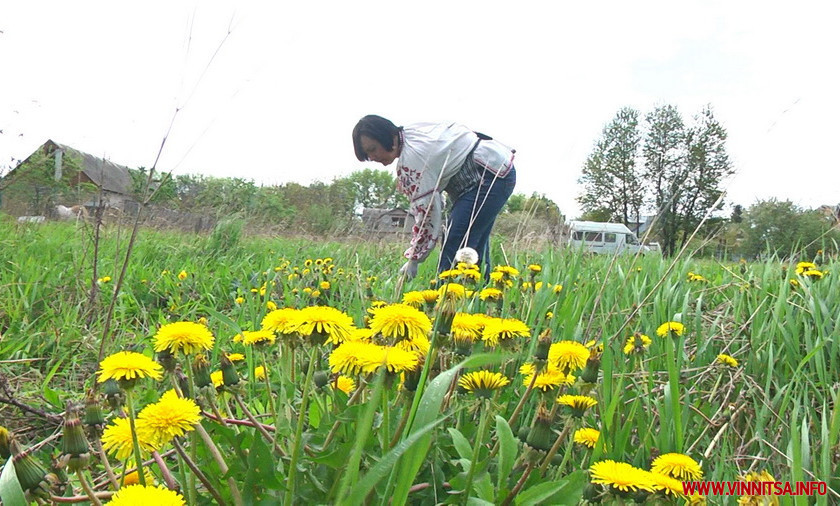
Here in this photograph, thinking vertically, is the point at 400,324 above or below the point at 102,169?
below

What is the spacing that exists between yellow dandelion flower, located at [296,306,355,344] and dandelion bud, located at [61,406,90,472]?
0.29 meters

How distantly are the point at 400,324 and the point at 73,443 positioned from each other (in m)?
0.47

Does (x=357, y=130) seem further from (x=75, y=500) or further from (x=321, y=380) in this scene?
(x=75, y=500)

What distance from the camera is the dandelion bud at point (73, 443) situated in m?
0.62

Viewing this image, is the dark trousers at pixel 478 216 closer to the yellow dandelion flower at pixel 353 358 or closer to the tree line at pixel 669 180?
the tree line at pixel 669 180

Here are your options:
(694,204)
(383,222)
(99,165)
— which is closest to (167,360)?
(99,165)

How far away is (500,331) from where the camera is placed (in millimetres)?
945

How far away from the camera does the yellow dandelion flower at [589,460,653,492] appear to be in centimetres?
66

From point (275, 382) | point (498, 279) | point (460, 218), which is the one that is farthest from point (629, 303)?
point (275, 382)

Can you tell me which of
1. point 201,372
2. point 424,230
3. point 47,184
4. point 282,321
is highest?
point 47,184

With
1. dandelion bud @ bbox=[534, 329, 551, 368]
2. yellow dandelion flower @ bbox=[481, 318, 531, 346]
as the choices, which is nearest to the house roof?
yellow dandelion flower @ bbox=[481, 318, 531, 346]

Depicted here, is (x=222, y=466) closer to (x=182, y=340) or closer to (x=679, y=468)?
(x=182, y=340)

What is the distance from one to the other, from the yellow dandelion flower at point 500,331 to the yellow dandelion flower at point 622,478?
0.31m

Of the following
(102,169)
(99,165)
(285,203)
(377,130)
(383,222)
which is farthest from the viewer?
(285,203)
